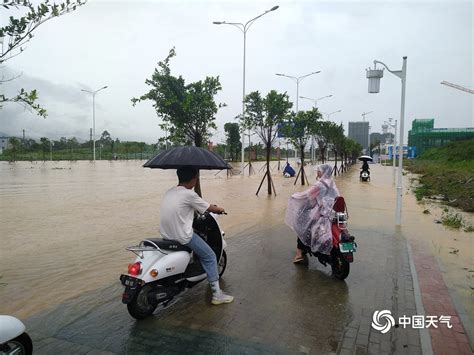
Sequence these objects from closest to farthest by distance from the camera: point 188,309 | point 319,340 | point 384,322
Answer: point 319,340, point 384,322, point 188,309

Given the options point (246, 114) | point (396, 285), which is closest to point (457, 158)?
point (246, 114)

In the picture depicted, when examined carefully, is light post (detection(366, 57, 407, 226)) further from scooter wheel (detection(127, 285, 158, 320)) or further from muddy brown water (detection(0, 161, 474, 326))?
scooter wheel (detection(127, 285, 158, 320))

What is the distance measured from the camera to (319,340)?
355 centimetres

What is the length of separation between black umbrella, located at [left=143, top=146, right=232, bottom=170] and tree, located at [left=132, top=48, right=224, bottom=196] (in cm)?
484

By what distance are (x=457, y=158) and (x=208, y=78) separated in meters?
39.8

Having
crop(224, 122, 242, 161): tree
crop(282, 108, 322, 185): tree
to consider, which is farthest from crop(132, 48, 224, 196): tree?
crop(224, 122, 242, 161): tree

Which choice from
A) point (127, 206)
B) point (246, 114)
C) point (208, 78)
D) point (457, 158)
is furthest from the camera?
point (457, 158)

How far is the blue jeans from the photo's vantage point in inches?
164

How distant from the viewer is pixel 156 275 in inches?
150

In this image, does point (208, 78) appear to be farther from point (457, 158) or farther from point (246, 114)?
point (457, 158)

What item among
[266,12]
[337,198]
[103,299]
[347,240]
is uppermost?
[266,12]

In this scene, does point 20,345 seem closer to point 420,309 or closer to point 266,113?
point 420,309

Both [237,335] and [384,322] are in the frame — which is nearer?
[237,335]

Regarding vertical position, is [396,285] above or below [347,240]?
below
